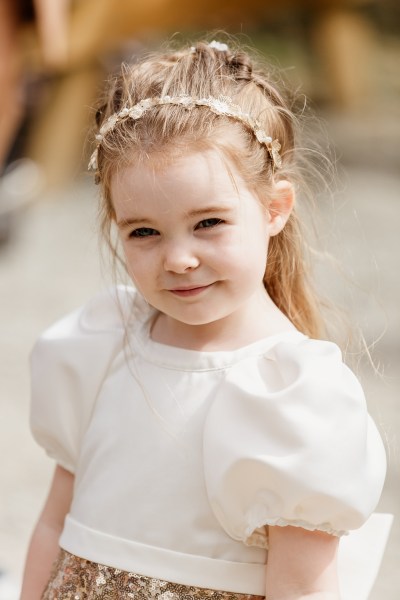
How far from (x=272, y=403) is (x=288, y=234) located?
1.26ft

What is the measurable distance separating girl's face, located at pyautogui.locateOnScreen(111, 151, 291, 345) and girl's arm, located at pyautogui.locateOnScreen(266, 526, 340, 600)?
32 centimetres

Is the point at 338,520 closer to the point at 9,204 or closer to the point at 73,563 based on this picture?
the point at 73,563

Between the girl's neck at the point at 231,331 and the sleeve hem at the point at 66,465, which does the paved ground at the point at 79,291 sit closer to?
the girl's neck at the point at 231,331

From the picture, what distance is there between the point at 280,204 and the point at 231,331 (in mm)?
199

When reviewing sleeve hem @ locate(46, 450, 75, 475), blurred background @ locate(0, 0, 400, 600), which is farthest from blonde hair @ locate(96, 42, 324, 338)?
blurred background @ locate(0, 0, 400, 600)

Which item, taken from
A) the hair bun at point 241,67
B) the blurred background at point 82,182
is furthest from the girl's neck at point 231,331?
the blurred background at point 82,182

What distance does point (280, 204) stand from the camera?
1.49 m

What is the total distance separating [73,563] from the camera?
1.48 meters

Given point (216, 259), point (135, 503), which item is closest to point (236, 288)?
point (216, 259)

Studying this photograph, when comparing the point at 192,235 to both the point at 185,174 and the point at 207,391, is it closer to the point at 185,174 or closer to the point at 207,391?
the point at 185,174

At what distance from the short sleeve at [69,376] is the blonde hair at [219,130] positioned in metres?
0.17

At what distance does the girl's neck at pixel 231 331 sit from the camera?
146 centimetres

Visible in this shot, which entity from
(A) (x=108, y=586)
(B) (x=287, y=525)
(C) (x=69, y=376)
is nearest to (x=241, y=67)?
(C) (x=69, y=376)

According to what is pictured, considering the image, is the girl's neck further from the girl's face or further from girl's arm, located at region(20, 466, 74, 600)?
girl's arm, located at region(20, 466, 74, 600)
